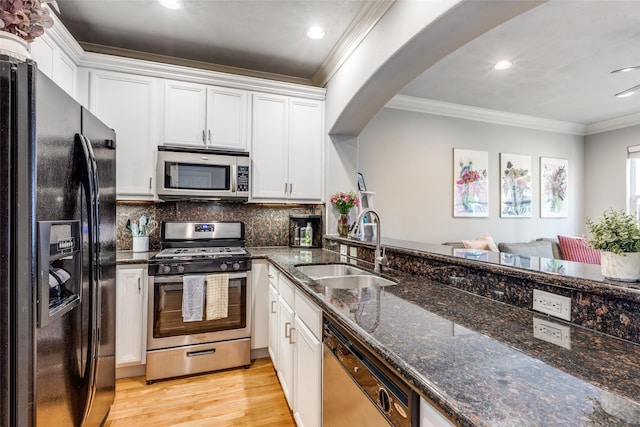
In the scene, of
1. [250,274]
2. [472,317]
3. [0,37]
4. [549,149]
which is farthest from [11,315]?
[549,149]

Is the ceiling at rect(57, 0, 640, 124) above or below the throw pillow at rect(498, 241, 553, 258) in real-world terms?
above

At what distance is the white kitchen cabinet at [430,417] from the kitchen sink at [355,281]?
1.04m

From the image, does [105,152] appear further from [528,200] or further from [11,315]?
[528,200]

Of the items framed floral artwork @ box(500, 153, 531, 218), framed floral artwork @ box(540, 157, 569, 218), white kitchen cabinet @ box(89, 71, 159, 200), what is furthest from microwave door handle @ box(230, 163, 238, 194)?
framed floral artwork @ box(540, 157, 569, 218)

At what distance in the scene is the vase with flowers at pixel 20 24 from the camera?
983 mm

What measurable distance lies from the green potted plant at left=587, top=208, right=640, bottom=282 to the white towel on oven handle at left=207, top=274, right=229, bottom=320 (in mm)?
2235

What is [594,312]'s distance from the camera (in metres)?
0.98

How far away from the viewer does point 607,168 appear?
15.1 feet

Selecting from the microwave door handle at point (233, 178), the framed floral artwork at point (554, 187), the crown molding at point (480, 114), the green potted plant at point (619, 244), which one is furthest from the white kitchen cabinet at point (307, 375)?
the framed floral artwork at point (554, 187)

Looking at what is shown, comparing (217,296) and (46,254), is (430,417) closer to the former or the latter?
(46,254)

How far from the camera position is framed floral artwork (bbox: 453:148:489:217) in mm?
4082

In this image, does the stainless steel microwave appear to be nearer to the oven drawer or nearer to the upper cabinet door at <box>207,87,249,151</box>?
the upper cabinet door at <box>207,87,249,151</box>

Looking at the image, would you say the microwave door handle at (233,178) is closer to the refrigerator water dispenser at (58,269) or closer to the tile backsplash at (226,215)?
the tile backsplash at (226,215)

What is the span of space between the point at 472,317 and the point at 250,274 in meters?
1.87
